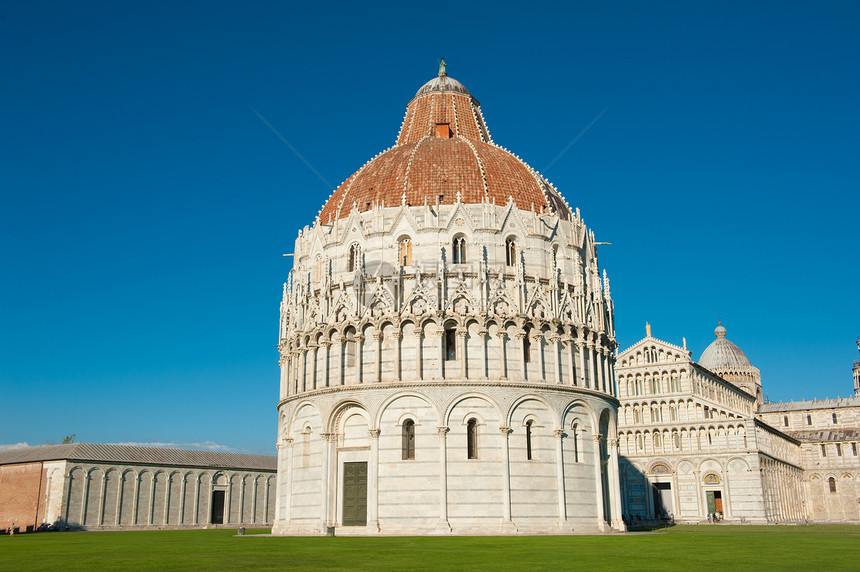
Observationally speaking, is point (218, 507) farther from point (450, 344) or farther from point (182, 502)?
point (450, 344)

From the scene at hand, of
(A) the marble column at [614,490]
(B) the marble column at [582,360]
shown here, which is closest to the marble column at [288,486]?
(B) the marble column at [582,360]

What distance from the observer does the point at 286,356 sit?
168 ft

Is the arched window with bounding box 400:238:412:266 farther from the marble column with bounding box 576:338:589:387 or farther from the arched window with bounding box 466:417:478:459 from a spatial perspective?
the marble column with bounding box 576:338:589:387

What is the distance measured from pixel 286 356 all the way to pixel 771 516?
195 feet

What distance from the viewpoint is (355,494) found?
145ft

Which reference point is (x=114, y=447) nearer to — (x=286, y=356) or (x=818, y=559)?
(x=286, y=356)

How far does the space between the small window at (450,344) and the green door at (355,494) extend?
25.2ft

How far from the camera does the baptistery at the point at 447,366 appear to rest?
42906 mm

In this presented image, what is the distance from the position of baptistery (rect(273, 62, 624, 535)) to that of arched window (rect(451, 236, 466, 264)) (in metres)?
0.09

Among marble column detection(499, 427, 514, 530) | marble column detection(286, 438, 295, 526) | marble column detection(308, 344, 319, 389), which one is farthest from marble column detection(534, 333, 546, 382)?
marble column detection(286, 438, 295, 526)

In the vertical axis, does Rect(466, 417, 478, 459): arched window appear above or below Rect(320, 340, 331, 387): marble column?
below

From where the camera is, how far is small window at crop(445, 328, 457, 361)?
1762 inches

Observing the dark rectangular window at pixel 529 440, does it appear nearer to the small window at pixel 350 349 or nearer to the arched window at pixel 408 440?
the arched window at pixel 408 440

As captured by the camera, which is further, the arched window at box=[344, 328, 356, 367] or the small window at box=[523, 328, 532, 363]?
the arched window at box=[344, 328, 356, 367]
